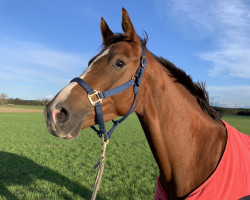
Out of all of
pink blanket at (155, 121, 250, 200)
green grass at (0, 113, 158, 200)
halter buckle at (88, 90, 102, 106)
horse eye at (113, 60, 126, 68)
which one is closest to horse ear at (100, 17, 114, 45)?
horse eye at (113, 60, 126, 68)

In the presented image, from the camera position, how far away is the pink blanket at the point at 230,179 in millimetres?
2041

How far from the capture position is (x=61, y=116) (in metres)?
1.84

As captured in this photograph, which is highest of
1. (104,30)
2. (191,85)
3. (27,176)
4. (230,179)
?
(104,30)

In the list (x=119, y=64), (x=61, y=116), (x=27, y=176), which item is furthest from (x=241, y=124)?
(x=61, y=116)

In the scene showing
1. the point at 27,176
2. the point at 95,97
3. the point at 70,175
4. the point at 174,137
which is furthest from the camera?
the point at 70,175

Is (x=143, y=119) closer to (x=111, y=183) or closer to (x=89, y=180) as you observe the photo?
(x=111, y=183)

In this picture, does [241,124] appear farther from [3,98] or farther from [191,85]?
[3,98]

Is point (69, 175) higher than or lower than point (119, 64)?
lower

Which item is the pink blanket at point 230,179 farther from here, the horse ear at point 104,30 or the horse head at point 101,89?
the horse ear at point 104,30

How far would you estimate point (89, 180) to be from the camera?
649 centimetres

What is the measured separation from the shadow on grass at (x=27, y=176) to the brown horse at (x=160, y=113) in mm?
3903

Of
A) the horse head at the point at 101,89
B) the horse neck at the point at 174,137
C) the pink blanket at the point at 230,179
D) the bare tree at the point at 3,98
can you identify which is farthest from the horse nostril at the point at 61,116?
the bare tree at the point at 3,98

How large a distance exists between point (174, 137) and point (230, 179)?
73cm

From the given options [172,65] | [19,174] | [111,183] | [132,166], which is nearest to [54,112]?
[172,65]
